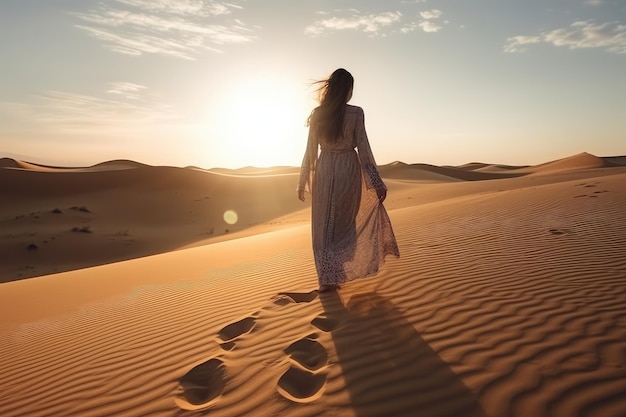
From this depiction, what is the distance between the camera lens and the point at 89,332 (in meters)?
4.98

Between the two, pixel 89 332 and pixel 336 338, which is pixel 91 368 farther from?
pixel 336 338

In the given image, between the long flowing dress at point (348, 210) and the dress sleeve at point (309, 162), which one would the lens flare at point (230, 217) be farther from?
the long flowing dress at point (348, 210)

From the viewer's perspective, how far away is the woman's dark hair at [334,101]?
4801mm

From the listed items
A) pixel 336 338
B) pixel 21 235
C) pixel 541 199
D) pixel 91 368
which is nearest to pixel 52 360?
pixel 91 368

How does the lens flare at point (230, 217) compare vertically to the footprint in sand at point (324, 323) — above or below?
below

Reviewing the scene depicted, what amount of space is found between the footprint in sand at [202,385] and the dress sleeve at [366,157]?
2502 millimetres

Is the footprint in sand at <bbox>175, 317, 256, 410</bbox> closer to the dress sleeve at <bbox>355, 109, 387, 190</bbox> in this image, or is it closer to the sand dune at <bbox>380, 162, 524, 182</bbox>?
the dress sleeve at <bbox>355, 109, 387, 190</bbox>

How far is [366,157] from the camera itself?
496 cm

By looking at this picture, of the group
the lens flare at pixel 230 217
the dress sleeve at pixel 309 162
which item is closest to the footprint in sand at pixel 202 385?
the dress sleeve at pixel 309 162

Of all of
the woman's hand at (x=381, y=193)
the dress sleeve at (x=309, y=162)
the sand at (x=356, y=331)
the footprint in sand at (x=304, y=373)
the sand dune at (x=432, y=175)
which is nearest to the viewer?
the sand at (x=356, y=331)

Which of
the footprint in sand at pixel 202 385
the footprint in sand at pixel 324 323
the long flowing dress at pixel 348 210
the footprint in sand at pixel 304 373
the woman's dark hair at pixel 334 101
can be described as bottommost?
the footprint in sand at pixel 202 385

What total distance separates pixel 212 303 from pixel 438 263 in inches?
116

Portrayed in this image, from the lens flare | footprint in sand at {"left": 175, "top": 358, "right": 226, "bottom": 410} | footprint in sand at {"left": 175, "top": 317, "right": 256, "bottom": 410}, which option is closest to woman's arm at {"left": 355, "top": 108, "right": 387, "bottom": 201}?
footprint in sand at {"left": 175, "top": 317, "right": 256, "bottom": 410}

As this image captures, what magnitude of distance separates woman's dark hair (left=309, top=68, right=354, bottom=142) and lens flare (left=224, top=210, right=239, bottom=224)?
760 inches
